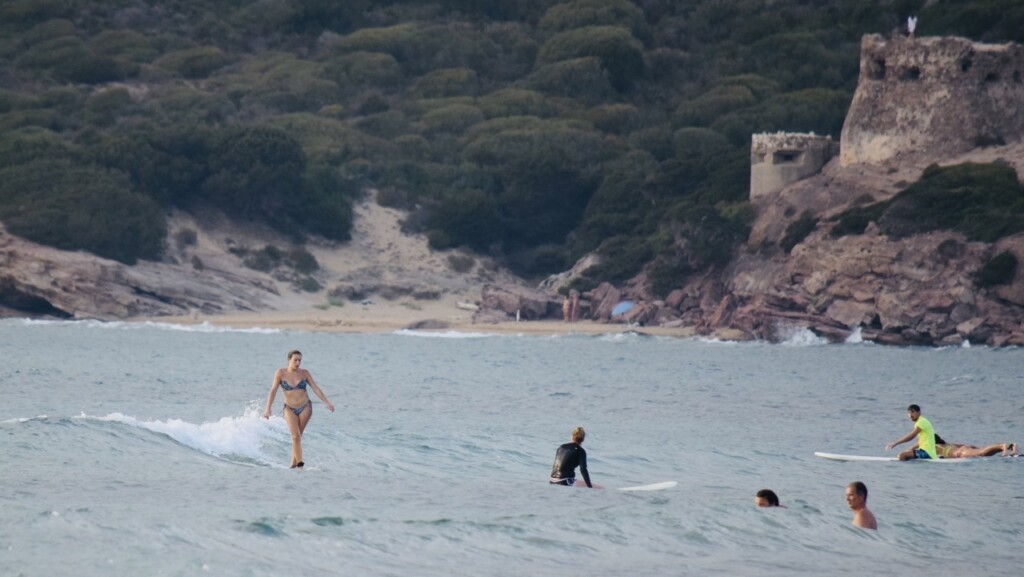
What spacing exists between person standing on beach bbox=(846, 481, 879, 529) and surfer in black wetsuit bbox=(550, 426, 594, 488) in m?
2.77

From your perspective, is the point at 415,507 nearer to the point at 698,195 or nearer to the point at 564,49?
the point at 698,195

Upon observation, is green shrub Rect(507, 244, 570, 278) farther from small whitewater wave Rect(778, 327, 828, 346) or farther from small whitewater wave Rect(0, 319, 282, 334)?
small whitewater wave Rect(778, 327, 828, 346)

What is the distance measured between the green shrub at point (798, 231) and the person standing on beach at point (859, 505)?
1447 inches

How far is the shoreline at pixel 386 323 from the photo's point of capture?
182ft

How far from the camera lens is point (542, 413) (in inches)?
1165

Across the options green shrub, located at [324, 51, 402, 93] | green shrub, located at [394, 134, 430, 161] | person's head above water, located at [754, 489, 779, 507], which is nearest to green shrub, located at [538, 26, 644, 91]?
green shrub, located at [324, 51, 402, 93]

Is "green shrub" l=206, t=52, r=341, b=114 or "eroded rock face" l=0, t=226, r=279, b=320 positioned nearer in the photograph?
"eroded rock face" l=0, t=226, r=279, b=320

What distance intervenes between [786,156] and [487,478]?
128ft

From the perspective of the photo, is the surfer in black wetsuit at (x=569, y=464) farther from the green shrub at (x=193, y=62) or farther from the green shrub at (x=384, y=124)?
the green shrub at (x=193, y=62)

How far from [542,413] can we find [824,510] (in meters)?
12.1

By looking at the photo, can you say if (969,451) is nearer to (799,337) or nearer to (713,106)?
(799,337)

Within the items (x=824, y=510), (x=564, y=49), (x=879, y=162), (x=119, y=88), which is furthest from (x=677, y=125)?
(x=824, y=510)

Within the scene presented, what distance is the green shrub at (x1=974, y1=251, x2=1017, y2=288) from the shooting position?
47.5 m

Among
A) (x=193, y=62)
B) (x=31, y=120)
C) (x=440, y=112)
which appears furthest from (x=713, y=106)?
(x=31, y=120)
